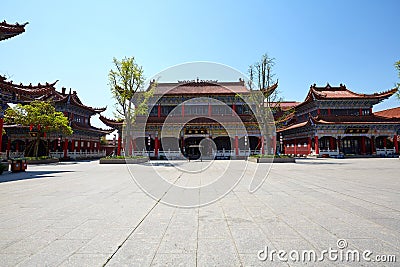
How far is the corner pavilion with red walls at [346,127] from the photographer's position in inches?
1147

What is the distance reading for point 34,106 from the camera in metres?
24.3

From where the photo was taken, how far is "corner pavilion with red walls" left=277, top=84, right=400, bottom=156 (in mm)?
29125

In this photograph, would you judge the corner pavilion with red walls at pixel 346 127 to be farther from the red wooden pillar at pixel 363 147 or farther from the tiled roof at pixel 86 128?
the tiled roof at pixel 86 128

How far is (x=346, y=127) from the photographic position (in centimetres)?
2927

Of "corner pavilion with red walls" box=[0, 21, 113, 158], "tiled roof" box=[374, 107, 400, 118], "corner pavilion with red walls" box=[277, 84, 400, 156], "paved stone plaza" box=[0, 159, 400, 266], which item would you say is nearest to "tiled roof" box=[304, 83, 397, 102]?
"corner pavilion with red walls" box=[277, 84, 400, 156]

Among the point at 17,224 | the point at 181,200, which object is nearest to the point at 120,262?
the point at 17,224

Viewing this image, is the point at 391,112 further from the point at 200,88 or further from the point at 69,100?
the point at 69,100

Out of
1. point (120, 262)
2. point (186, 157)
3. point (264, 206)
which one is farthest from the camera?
point (186, 157)

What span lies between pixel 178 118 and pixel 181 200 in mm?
23975

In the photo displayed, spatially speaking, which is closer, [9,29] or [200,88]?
[9,29]

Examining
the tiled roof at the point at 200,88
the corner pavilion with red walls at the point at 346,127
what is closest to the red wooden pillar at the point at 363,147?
the corner pavilion with red walls at the point at 346,127

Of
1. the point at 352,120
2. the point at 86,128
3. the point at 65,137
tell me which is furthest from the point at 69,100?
the point at 352,120

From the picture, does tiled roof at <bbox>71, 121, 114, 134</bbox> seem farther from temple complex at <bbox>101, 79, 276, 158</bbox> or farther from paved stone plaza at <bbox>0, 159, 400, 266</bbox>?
paved stone plaza at <bbox>0, 159, 400, 266</bbox>

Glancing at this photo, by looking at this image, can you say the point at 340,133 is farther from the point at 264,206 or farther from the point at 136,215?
the point at 136,215
